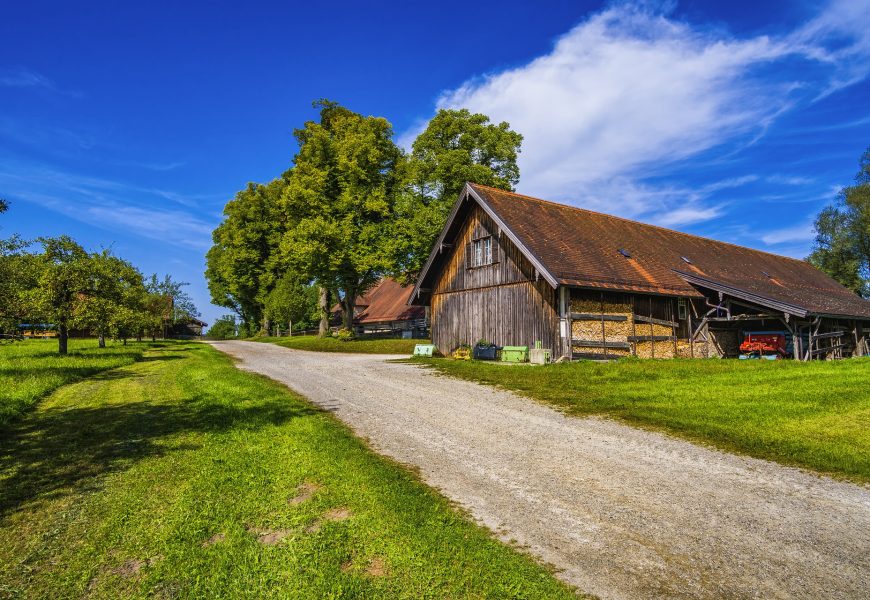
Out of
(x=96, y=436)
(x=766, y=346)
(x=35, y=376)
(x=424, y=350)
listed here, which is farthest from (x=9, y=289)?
(x=766, y=346)

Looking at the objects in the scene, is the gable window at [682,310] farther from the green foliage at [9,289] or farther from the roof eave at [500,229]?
the green foliage at [9,289]

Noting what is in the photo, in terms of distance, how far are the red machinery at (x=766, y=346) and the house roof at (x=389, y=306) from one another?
27.7 metres

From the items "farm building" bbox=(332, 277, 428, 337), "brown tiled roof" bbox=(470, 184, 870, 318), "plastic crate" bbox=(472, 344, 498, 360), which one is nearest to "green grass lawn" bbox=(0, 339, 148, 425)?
"plastic crate" bbox=(472, 344, 498, 360)

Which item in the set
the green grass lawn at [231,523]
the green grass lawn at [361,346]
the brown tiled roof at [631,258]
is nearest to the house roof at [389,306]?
the green grass lawn at [361,346]

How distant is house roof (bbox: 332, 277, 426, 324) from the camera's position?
47656mm

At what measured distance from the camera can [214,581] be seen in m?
3.45

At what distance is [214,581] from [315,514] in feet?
3.83

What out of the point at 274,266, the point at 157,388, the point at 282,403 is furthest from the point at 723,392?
the point at 274,266

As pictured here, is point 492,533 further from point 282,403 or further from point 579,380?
point 579,380

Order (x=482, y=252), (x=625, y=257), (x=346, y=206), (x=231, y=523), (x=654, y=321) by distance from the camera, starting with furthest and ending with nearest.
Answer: (x=346, y=206) → (x=482, y=252) → (x=625, y=257) → (x=654, y=321) → (x=231, y=523)

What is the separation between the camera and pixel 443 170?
111 feet

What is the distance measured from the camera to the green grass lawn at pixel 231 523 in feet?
11.3

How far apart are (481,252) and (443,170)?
12.8 meters

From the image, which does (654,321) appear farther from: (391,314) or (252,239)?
(252,239)
